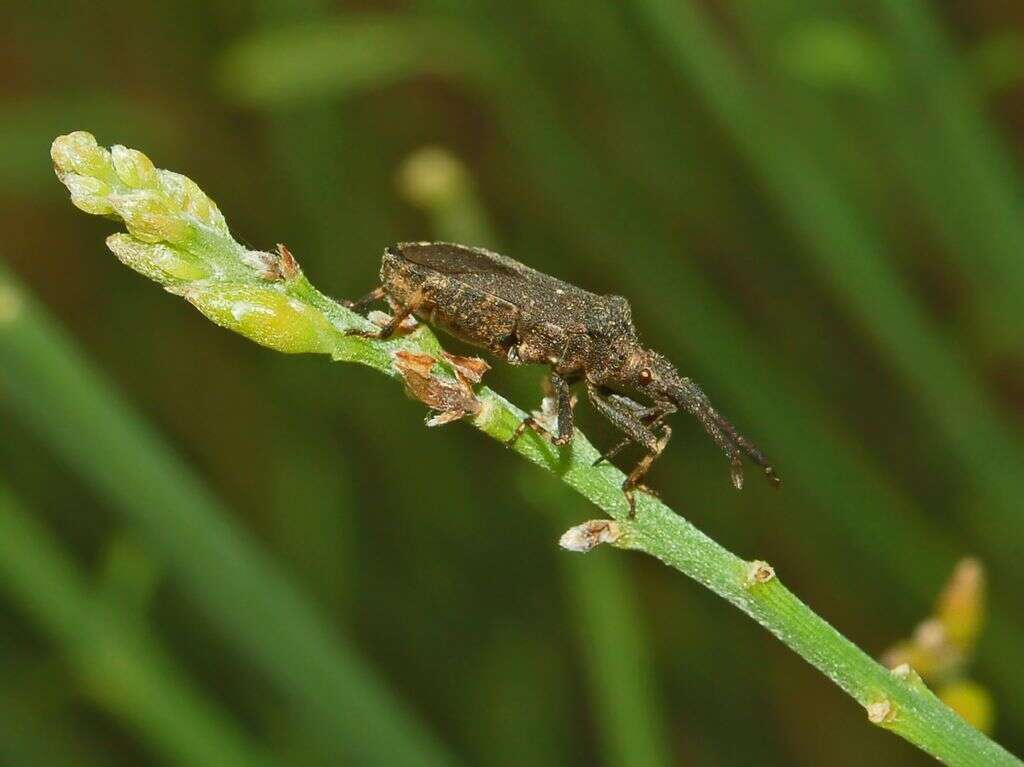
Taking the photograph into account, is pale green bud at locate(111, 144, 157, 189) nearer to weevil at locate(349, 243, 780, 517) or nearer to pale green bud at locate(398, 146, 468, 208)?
weevil at locate(349, 243, 780, 517)

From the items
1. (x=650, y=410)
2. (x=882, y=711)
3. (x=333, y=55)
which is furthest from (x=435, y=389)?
(x=333, y=55)

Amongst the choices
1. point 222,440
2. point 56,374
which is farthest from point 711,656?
point 56,374

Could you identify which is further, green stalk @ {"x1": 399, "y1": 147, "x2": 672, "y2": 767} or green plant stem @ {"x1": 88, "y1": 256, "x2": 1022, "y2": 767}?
green stalk @ {"x1": 399, "y1": 147, "x2": 672, "y2": 767}

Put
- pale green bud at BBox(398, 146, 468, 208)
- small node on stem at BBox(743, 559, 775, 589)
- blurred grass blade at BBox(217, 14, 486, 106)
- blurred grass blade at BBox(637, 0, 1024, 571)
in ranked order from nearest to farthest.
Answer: small node on stem at BBox(743, 559, 775, 589) < pale green bud at BBox(398, 146, 468, 208) < blurred grass blade at BBox(637, 0, 1024, 571) < blurred grass blade at BBox(217, 14, 486, 106)

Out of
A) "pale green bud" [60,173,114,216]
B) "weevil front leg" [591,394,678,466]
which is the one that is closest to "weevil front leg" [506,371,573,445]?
"weevil front leg" [591,394,678,466]

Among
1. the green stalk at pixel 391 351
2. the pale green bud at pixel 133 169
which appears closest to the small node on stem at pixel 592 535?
the green stalk at pixel 391 351

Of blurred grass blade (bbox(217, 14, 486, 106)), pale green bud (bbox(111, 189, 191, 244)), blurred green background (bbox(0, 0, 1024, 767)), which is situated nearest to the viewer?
pale green bud (bbox(111, 189, 191, 244))

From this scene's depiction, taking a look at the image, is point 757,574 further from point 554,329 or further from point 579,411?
point 579,411
